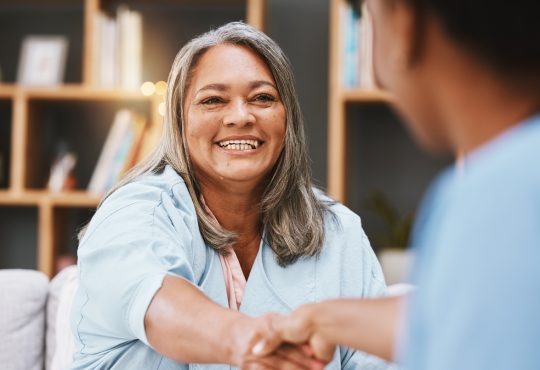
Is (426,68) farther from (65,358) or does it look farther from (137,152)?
(137,152)

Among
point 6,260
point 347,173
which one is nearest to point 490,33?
point 347,173

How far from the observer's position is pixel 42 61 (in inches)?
135

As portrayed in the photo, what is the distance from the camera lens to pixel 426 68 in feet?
2.24

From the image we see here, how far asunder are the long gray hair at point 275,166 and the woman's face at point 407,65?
0.95 m

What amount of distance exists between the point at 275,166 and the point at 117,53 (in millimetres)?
1625

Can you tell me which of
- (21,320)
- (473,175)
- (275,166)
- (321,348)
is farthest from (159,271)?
(473,175)

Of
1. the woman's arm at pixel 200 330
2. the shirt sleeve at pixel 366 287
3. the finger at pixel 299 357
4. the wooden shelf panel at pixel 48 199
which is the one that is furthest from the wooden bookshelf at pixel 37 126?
the finger at pixel 299 357

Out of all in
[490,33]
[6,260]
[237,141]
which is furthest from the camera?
[6,260]

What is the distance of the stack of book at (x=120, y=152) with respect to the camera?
3.32m

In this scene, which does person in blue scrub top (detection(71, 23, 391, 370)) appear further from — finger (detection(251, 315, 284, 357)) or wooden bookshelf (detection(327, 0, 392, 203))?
wooden bookshelf (detection(327, 0, 392, 203))

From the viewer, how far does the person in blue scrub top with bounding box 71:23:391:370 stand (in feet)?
4.91

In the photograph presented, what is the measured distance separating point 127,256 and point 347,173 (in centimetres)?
201

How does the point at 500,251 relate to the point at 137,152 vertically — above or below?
above

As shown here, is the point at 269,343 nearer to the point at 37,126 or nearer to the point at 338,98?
the point at 338,98
